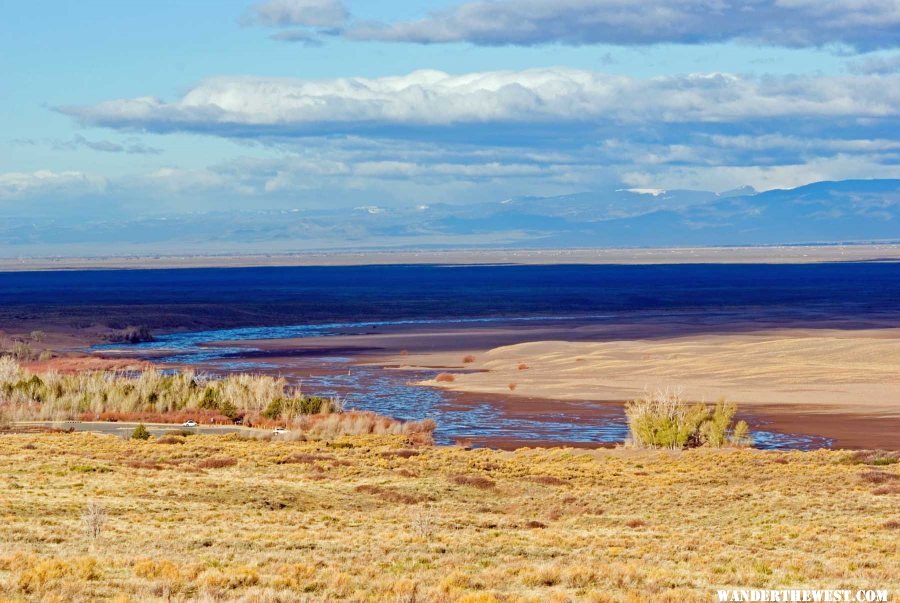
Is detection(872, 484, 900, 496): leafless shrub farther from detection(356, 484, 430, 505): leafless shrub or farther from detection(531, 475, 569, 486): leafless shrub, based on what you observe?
detection(356, 484, 430, 505): leafless shrub

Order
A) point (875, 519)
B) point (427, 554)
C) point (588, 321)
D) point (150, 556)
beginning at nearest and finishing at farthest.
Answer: point (150, 556), point (427, 554), point (875, 519), point (588, 321)

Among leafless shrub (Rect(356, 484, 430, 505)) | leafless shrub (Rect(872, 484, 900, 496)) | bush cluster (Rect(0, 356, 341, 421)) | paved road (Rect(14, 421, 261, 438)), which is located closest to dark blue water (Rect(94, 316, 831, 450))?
bush cluster (Rect(0, 356, 341, 421))

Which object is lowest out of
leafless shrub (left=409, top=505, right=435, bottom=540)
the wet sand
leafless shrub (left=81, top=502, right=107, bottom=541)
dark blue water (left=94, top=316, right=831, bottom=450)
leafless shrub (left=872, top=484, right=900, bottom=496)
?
dark blue water (left=94, top=316, right=831, bottom=450)

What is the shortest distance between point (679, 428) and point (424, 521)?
17435 mm

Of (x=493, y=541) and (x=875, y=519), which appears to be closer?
(x=493, y=541)

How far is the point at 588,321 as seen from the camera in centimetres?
9281

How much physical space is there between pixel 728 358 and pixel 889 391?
12154 millimetres

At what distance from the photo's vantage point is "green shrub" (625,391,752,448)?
36.7 metres

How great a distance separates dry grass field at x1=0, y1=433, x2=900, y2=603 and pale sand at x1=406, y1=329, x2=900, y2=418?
15660mm

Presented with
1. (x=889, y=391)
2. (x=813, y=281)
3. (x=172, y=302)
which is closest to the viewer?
(x=889, y=391)

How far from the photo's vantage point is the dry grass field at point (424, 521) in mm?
15453

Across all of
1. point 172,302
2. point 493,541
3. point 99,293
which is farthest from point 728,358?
point 99,293

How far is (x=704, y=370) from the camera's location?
5772 cm

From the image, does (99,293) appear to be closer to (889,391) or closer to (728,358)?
(728,358)
